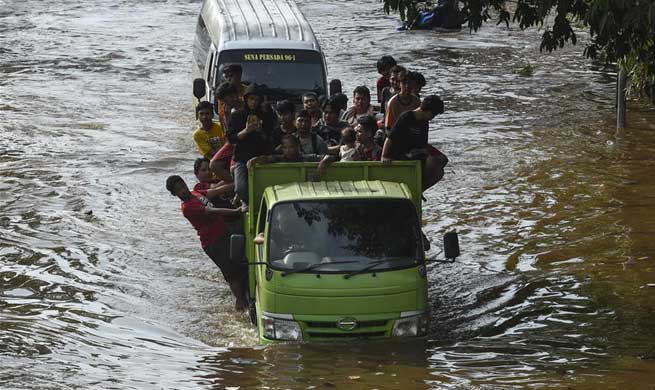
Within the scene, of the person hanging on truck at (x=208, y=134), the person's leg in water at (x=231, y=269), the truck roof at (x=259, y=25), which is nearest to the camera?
the person's leg in water at (x=231, y=269)

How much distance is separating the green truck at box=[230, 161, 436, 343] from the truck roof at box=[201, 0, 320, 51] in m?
8.72

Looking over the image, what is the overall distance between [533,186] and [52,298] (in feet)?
27.9

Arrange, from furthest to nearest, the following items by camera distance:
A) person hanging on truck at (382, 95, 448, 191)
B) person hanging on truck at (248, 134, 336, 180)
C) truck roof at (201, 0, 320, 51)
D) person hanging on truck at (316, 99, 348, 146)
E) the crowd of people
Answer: truck roof at (201, 0, 320, 51)
person hanging on truck at (316, 99, 348, 146)
person hanging on truck at (382, 95, 448, 191)
the crowd of people
person hanging on truck at (248, 134, 336, 180)

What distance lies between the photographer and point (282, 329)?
34.5ft

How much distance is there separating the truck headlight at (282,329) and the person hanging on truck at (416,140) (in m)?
2.24

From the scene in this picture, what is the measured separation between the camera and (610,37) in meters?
12.9

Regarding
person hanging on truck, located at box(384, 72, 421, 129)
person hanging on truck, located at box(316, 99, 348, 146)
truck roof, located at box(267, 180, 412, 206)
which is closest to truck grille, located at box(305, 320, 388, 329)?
truck roof, located at box(267, 180, 412, 206)

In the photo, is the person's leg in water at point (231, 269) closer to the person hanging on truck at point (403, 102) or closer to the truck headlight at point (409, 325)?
the truck headlight at point (409, 325)

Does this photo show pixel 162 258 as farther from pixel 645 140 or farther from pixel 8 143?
pixel 645 140

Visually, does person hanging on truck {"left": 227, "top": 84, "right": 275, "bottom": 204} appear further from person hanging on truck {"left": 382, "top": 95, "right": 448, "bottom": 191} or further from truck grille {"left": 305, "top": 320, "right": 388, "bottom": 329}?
truck grille {"left": 305, "top": 320, "right": 388, "bottom": 329}

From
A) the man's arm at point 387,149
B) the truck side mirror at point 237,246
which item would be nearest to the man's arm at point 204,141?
the man's arm at point 387,149

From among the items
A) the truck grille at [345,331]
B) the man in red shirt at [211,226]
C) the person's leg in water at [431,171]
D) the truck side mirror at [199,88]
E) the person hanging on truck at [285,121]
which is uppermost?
the person hanging on truck at [285,121]

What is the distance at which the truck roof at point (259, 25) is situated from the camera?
1970 cm

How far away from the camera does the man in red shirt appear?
470 inches
